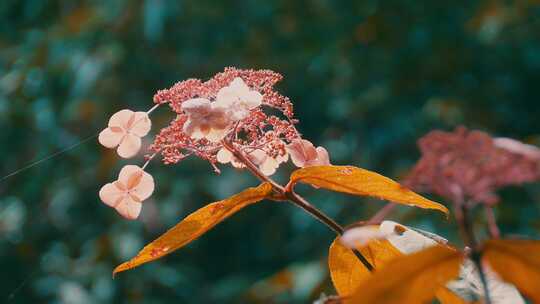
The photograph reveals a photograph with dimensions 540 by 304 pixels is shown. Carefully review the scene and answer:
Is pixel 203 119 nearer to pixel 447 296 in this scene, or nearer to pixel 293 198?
pixel 293 198

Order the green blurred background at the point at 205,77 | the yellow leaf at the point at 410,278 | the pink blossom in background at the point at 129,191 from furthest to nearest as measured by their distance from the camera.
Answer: the green blurred background at the point at 205,77, the pink blossom in background at the point at 129,191, the yellow leaf at the point at 410,278

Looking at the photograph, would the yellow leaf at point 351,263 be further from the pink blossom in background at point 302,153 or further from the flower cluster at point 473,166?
the flower cluster at point 473,166

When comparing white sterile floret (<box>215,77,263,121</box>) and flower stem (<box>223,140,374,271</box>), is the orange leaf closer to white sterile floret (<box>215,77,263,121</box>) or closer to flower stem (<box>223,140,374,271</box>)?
flower stem (<box>223,140,374,271</box>)

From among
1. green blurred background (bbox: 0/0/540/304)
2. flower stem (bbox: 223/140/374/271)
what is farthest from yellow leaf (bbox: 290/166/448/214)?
green blurred background (bbox: 0/0/540/304)

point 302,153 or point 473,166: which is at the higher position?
point 473,166

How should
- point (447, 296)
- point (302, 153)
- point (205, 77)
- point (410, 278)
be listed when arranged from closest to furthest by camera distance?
point (410, 278) → point (447, 296) → point (302, 153) → point (205, 77)

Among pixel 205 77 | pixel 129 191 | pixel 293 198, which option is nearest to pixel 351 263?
pixel 293 198

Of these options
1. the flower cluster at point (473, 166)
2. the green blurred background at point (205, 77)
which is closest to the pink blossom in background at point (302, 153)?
the flower cluster at point (473, 166)
